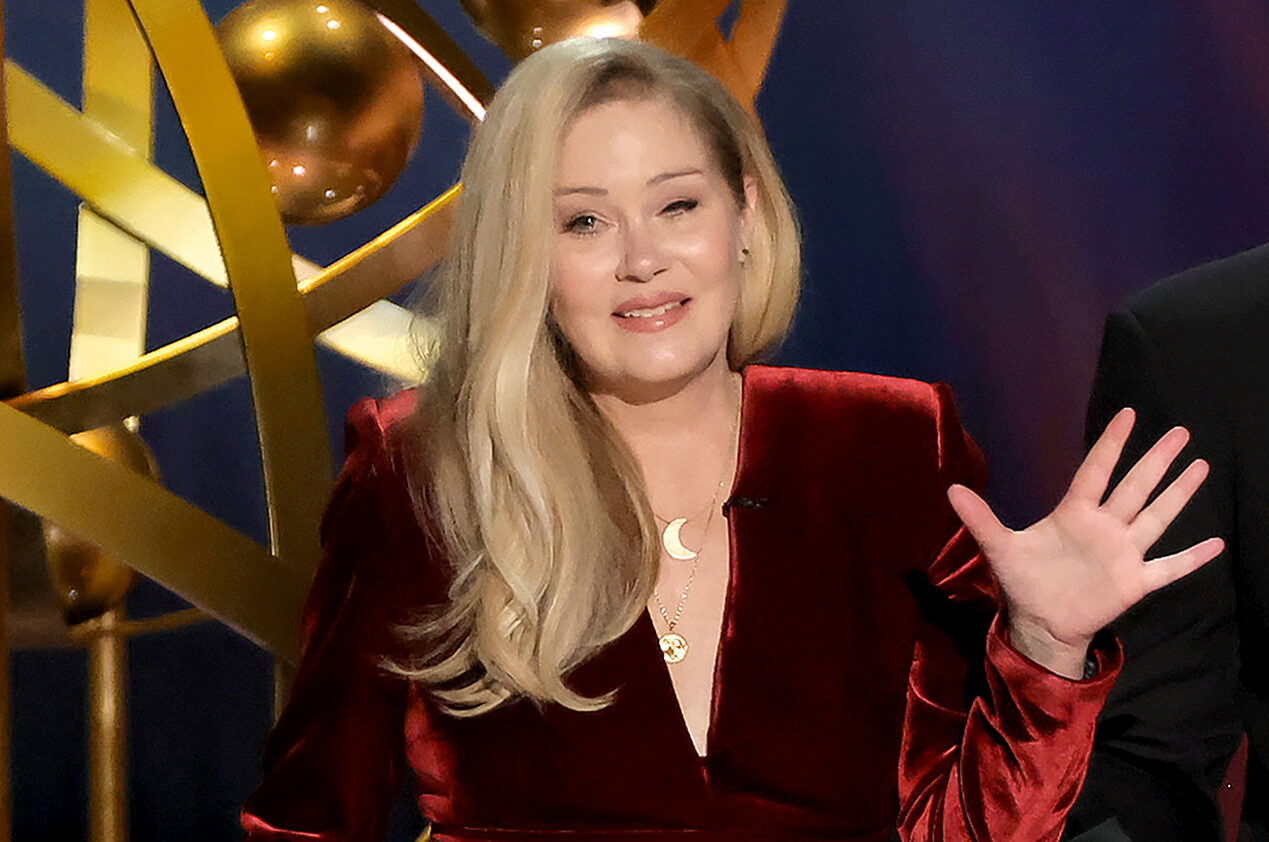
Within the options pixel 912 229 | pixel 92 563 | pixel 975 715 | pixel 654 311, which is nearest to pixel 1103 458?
pixel 975 715

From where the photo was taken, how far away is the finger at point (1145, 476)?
3.32ft

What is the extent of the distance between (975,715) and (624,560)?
1.06ft

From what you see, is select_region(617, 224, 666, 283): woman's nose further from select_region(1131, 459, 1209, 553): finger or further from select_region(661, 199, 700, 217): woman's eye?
select_region(1131, 459, 1209, 553): finger

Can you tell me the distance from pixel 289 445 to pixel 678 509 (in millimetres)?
450

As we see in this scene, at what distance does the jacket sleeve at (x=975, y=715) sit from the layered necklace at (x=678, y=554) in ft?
0.63

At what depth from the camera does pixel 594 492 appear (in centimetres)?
136

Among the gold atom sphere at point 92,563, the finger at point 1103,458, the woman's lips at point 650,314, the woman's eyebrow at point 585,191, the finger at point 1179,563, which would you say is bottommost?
the finger at point 1179,563

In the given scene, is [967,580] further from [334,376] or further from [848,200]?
[334,376]

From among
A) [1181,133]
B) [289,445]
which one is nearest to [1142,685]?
[289,445]

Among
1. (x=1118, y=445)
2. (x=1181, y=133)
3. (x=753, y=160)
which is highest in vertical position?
(x=1181, y=133)

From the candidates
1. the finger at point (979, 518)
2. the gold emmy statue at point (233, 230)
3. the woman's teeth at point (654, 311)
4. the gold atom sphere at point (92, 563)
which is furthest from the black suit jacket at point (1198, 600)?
the gold atom sphere at point (92, 563)

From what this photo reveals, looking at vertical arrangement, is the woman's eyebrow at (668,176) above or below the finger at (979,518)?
above

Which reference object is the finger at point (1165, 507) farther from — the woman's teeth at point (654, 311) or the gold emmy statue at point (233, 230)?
the gold emmy statue at point (233, 230)

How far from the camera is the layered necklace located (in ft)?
4.44
